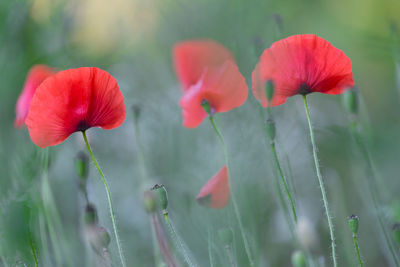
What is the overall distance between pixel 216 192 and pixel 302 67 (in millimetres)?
154

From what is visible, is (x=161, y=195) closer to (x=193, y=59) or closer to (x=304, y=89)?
(x=304, y=89)

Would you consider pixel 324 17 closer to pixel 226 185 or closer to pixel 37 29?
pixel 37 29

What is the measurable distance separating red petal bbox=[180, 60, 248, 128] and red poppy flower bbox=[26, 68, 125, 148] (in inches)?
4.1

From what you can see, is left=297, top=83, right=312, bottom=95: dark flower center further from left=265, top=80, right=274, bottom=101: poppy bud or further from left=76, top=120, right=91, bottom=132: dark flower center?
left=76, top=120, right=91, bottom=132: dark flower center

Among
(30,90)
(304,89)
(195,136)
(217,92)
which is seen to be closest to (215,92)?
(217,92)

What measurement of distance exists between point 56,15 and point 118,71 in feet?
→ 2.08

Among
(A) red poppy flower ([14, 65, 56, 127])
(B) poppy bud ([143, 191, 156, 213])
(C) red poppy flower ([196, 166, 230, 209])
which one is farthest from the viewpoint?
(A) red poppy flower ([14, 65, 56, 127])

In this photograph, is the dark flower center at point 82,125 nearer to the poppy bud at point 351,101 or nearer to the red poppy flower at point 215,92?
the red poppy flower at point 215,92

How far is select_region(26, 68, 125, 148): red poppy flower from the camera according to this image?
460 millimetres

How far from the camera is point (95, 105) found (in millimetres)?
488

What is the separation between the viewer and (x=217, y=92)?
552 mm

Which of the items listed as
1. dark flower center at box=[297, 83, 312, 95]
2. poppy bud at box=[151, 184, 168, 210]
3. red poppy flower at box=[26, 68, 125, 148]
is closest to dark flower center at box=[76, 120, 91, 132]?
red poppy flower at box=[26, 68, 125, 148]

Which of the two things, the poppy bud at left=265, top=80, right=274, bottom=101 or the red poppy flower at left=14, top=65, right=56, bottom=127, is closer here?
the poppy bud at left=265, top=80, right=274, bottom=101

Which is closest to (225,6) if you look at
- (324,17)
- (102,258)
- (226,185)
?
(324,17)
